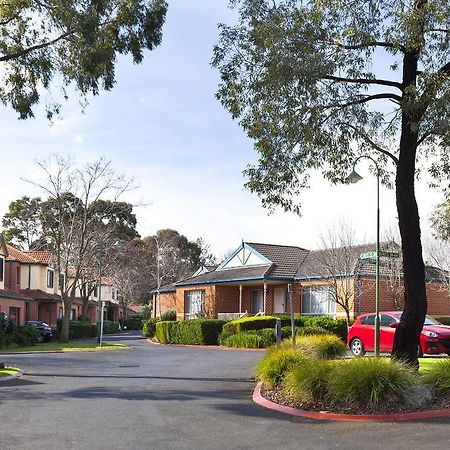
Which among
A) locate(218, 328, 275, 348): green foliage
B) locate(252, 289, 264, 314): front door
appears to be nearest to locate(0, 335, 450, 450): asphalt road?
locate(218, 328, 275, 348): green foliage

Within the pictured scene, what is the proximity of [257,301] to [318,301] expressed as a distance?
548 centimetres

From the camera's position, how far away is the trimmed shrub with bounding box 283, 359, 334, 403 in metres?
11.0

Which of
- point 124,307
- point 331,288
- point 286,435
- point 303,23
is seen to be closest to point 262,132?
point 303,23

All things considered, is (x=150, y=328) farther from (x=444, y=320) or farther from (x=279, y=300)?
(x=444, y=320)

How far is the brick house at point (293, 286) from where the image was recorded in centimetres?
3562

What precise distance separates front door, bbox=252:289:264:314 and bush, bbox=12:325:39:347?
1361 centimetres

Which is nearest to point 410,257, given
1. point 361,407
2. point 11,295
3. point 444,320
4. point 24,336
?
point 361,407

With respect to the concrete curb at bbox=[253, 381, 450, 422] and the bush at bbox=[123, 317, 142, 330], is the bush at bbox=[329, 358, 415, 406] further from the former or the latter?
the bush at bbox=[123, 317, 142, 330]

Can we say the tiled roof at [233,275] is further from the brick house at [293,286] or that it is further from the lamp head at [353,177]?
the lamp head at [353,177]

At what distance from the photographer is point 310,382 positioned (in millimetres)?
11125

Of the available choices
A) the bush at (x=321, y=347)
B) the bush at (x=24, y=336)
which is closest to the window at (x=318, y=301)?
the bush at (x=24, y=336)

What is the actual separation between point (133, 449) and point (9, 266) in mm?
40053

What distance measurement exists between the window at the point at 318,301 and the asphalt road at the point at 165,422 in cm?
2061

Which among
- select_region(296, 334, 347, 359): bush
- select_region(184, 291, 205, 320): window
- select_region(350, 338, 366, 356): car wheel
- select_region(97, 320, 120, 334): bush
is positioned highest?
select_region(184, 291, 205, 320): window
